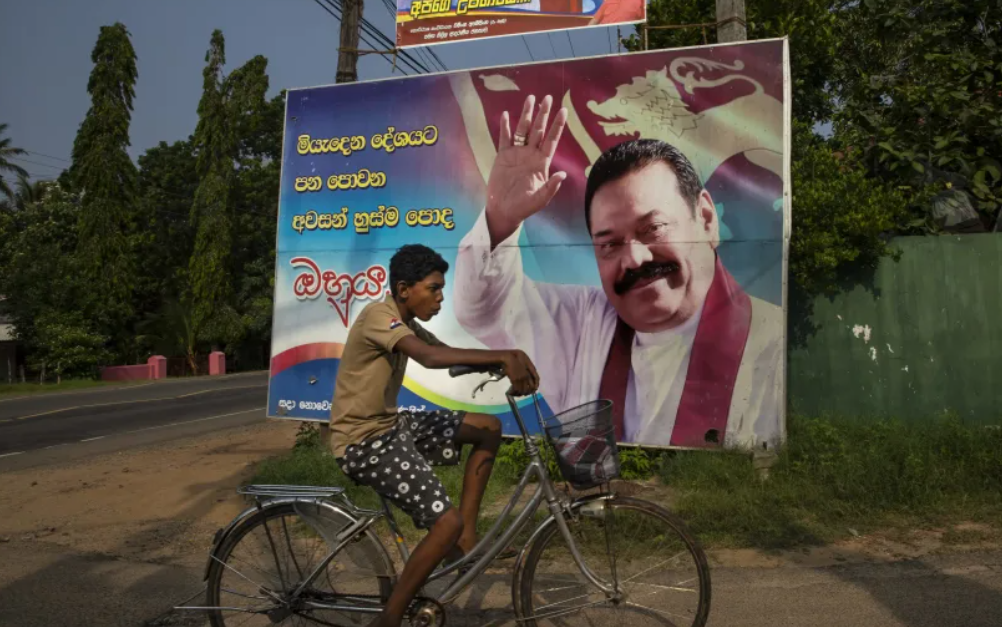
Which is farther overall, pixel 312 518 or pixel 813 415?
pixel 813 415

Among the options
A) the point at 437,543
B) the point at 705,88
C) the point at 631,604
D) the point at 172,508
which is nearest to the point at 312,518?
the point at 437,543

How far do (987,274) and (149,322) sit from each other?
3232cm

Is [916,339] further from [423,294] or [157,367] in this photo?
[157,367]

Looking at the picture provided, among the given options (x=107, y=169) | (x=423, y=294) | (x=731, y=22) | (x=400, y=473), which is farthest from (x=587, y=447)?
(x=107, y=169)

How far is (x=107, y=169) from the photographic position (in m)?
31.8

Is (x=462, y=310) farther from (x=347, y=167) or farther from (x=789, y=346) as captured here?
(x=789, y=346)

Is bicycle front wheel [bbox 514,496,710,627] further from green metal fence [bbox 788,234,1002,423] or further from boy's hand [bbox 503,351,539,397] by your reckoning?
green metal fence [bbox 788,234,1002,423]

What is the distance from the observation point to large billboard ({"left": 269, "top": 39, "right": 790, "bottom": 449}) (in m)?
6.88

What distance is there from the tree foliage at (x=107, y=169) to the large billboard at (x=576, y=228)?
85.3 ft

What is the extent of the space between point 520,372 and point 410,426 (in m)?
0.71

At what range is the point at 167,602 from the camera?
4.62m

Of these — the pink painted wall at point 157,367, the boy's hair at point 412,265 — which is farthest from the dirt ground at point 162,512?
the pink painted wall at point 157,367

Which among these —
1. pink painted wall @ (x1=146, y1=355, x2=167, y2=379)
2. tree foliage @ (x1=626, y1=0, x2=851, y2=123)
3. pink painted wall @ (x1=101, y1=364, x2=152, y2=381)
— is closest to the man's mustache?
tree foliage @ (x1=626, y1=0, x2=851, y2=123)

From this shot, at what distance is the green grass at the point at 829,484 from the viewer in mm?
5500
